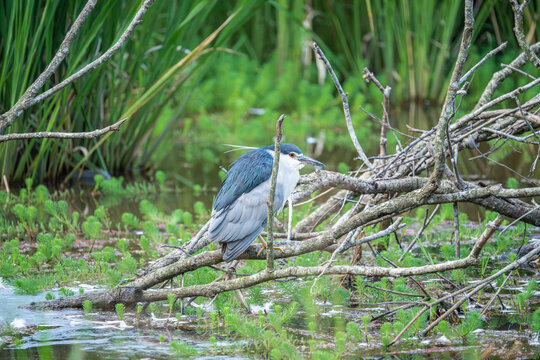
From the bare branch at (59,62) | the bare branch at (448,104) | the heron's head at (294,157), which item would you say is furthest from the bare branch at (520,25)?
the bare branch at (59,62)

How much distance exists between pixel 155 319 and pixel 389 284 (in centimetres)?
144

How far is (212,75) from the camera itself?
1265 centimetres

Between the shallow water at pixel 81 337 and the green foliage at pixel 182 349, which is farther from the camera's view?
the shallow water at pixel 81 337

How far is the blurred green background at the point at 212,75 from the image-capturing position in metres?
5.85

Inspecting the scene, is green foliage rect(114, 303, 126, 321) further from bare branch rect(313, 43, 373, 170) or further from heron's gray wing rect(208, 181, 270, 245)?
bare branch rect(313, 43, 373, 170)

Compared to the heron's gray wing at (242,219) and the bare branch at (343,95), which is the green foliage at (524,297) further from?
the heron's gray wing at (242,219)

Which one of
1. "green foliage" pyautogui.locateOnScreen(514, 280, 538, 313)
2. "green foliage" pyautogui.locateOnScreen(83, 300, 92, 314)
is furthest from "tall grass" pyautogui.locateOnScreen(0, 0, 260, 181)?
"green foliage" pyautogui.locateOnScreen(514, 280, 538, 313)

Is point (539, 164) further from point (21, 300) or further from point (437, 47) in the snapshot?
point (21, 300)

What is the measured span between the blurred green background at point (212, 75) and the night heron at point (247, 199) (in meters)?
1.34

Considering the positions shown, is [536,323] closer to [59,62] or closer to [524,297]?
[524,297]

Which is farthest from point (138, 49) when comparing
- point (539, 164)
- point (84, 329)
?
point (539, 164)

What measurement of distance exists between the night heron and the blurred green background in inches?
52.7

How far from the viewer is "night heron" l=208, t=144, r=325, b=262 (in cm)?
373

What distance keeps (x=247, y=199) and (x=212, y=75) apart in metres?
8.99
